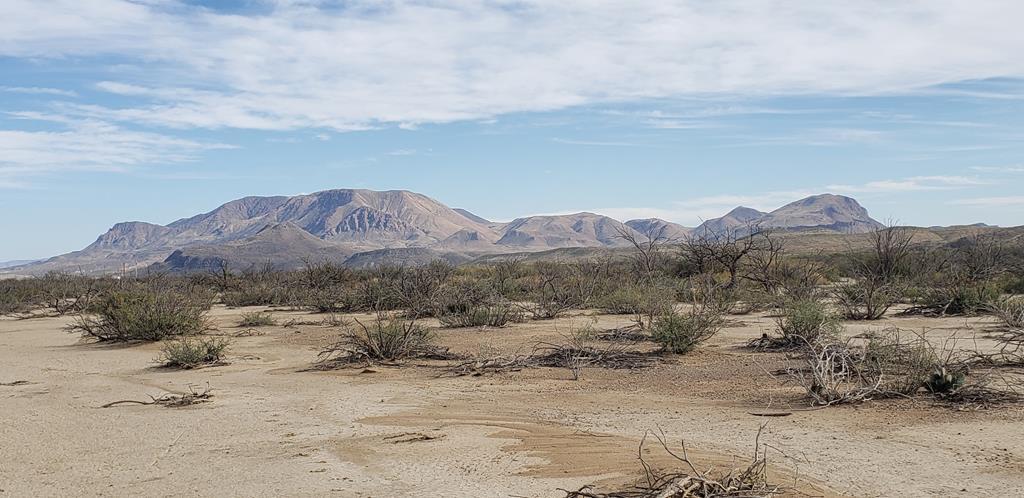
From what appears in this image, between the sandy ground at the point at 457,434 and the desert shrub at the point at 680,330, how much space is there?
0.57 m

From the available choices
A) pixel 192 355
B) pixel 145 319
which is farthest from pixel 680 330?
pixel 145 319

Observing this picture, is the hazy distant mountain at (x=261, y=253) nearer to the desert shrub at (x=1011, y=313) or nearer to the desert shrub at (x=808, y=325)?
the desert shrub at (x=808, y=325)

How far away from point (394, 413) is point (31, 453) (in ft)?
13.1

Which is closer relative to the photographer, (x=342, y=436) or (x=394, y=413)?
(x=342, y=436)

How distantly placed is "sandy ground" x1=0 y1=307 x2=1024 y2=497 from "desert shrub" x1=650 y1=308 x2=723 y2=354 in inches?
22.4

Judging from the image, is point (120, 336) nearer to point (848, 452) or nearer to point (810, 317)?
point (810, 317)

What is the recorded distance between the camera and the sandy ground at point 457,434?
25.8 ft

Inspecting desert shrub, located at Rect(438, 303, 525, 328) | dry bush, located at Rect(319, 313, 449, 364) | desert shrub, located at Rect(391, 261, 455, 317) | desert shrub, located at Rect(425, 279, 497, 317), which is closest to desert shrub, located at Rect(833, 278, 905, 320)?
desert shrub, located at Rect(438, 303, 525, 328)

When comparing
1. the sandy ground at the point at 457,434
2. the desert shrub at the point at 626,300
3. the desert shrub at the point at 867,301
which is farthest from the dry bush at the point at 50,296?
the desert shrub at the point at 867,301

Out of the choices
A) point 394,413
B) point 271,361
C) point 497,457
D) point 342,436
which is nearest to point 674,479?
point 497,457

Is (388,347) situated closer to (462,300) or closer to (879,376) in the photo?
(462,300)

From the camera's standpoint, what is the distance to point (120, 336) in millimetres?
20484

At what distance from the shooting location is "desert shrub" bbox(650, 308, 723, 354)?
1605 cm

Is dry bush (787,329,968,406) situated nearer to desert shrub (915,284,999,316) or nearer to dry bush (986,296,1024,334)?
dry bush (986,296,1024,334)
